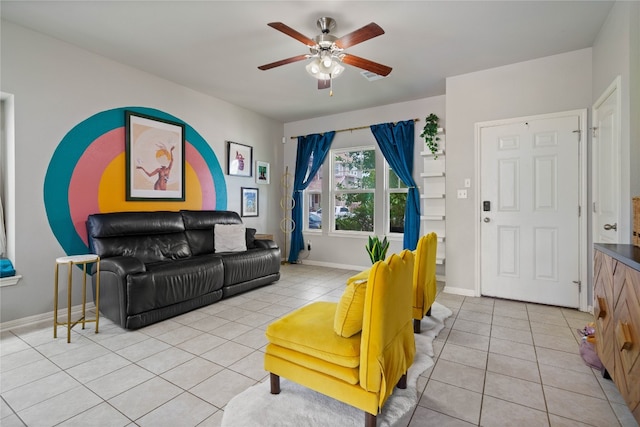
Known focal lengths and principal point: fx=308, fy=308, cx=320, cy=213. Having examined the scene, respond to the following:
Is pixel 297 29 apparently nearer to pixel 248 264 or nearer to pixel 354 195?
pixel 248 264

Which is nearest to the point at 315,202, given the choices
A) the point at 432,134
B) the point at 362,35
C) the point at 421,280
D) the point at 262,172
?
the point at 262,172

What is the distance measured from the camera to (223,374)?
201 cm

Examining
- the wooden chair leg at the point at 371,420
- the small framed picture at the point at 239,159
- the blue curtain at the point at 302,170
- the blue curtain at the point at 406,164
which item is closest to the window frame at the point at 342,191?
the blue curtain at the point at 302,170

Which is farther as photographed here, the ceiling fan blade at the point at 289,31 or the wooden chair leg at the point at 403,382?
the ceiling fan blade at the point at 289,31

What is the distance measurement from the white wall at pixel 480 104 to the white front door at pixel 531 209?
0.43 ft

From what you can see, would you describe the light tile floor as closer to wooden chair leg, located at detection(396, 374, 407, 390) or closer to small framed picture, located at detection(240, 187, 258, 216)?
wooden chair leg, located at detection(396, 374, 407, 390)

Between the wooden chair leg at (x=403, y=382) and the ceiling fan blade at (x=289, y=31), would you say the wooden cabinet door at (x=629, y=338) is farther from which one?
the ceiling fan blade at (x=289, y=31)

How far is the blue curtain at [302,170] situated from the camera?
18.3ft

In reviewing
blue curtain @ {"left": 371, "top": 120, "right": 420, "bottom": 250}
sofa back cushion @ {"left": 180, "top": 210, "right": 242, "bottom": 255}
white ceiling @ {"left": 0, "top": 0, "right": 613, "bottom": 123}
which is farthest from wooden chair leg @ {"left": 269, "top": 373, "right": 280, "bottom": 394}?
blue curtain @ {"left": 371, "top": 120, "right": 420, "bottom": 250}

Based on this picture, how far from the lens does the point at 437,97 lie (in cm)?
459

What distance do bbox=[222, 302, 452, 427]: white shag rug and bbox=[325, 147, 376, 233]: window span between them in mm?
3572

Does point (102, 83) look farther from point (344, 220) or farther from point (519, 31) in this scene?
point (519, 31)

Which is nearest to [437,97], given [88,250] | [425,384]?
[425,384]

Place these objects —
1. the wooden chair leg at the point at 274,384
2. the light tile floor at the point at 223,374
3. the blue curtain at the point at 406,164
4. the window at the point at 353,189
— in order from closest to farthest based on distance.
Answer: the light tile floor at the point at 223,374 < the wooden chair leg at the point at 274,384 < the blue curtain at the point at 406,164 < the window at the point at 353,189
